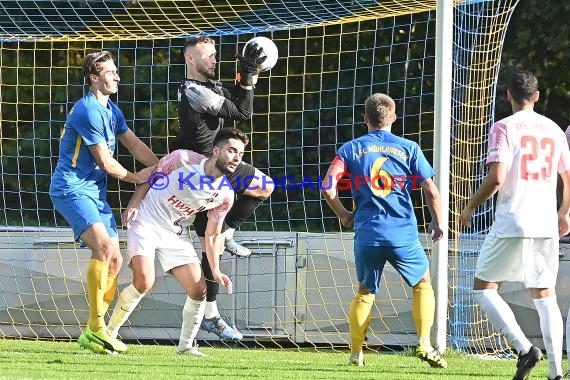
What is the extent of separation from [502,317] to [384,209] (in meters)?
1.01

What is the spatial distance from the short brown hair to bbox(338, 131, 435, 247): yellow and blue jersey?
103 mm

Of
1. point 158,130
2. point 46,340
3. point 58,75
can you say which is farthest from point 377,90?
point 46,340

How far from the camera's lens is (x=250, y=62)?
7840 mm

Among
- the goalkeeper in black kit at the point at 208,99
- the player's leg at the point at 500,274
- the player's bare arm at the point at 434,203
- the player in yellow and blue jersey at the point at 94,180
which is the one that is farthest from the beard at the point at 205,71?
the player's leg at the point at 500,274

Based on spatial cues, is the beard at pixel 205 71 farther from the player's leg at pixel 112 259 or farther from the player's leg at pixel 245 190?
the player's leg at pixel 112 259

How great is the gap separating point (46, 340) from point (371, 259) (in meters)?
3.76

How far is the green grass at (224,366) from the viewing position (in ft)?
21.3

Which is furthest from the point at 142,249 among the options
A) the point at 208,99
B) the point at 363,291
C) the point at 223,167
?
the point at 363,291

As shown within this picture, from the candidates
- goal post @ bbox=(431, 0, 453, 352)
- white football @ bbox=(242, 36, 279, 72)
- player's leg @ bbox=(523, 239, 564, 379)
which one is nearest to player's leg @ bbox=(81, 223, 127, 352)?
white football @ bbox=(242, 36, 279, 72)

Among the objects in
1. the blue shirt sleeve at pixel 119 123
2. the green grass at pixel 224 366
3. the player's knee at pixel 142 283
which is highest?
the blue shirt sleeve at pixel 119 123

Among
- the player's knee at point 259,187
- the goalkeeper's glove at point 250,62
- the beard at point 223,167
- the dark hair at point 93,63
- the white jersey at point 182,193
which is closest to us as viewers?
the beard at point 223,167

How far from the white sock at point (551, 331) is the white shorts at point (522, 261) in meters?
0.11

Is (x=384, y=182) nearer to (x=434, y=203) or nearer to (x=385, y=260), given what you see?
(x=434, y=203)

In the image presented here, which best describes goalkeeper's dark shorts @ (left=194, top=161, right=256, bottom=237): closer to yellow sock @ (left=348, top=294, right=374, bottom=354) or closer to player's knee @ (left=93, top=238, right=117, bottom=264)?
player's knee @ (left=93, top=238, right=117, bottom=264)
